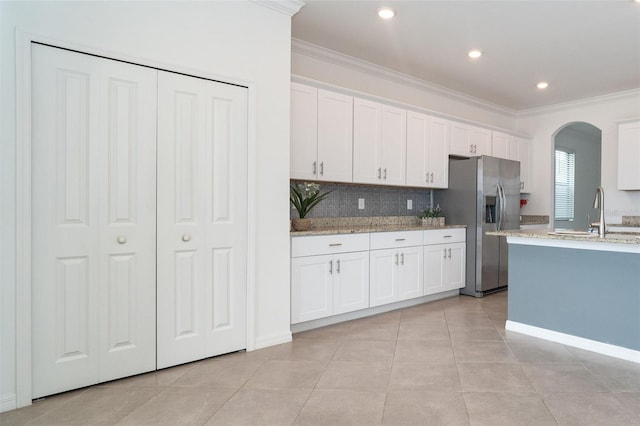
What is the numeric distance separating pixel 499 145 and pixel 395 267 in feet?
9.46

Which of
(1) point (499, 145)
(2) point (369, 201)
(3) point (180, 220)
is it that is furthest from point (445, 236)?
(3) point (180, 220)

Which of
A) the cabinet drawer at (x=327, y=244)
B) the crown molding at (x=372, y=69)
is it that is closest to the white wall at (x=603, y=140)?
the crown molding at (x=372, y=69)

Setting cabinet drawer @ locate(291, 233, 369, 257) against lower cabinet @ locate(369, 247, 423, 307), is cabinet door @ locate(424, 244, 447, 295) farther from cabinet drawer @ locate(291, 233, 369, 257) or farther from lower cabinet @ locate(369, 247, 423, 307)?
cabinet drawer @ locate(291, 233, 369, 257)

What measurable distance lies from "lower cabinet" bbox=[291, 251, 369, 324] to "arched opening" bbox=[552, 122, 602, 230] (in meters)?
5.30

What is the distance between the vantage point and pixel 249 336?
10.1 feet

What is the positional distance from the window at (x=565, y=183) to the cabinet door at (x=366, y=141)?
495 centimetres

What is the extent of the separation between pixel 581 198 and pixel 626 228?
115 inches

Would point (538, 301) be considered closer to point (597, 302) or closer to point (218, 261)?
point (597, 302)

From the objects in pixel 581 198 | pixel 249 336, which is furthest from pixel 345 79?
pixel 581 198

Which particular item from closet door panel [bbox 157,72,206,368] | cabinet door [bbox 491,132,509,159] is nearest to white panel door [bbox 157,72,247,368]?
closet door panel [bbox 157,72,206,368]

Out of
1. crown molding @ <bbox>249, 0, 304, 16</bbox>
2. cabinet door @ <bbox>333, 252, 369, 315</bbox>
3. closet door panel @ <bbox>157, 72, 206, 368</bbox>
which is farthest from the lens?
cabinet door @ <bbox>333, 252, 369, 315</bbox>

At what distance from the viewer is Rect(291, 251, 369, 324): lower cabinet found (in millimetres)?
3463

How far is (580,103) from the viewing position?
6.11 meters

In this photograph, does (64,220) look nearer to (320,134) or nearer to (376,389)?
(376,389)
